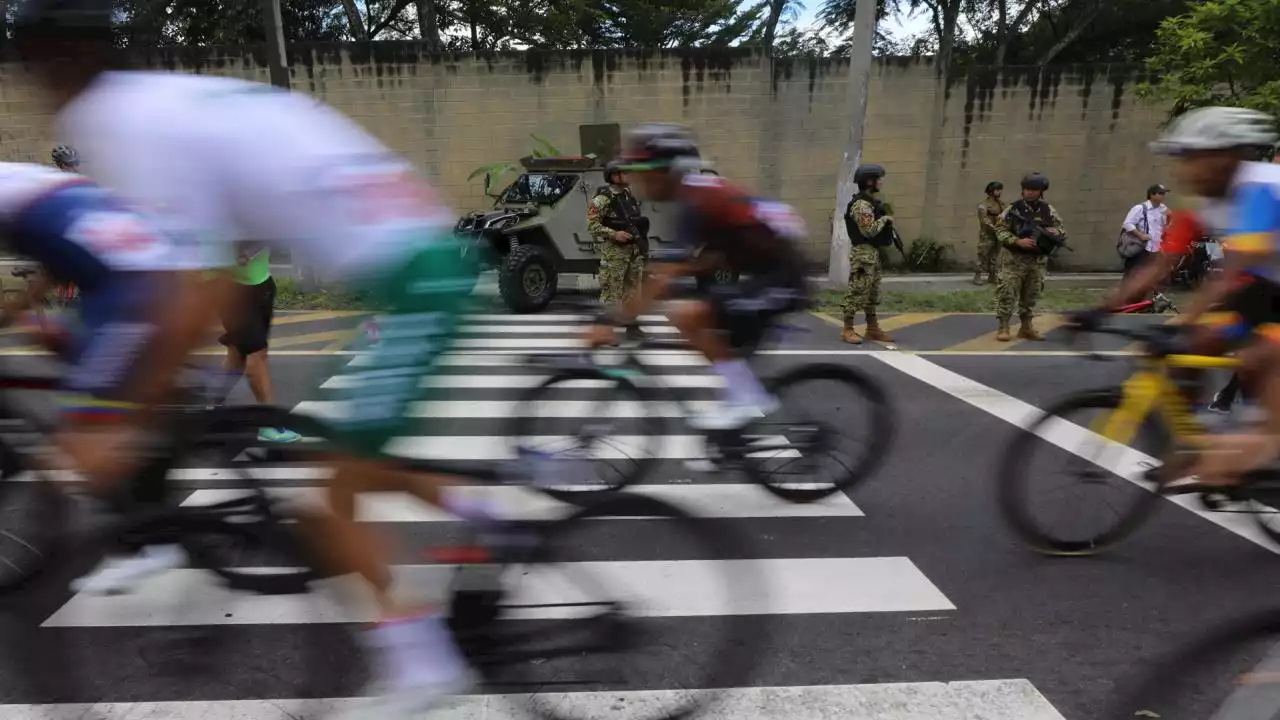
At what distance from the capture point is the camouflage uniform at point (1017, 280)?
905cm

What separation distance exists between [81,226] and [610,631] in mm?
1845

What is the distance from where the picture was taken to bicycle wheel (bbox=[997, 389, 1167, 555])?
3.70 meters

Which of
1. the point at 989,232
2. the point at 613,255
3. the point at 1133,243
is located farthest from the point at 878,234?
the point at 989,232

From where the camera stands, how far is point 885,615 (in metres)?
3.34

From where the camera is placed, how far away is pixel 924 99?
15945 millimetres

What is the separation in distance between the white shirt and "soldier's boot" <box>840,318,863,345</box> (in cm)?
440

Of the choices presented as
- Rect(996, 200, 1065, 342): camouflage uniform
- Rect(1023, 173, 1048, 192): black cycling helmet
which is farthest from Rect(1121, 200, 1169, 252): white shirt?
Rect(1023, 173, 1048, 192): black cycling helmet

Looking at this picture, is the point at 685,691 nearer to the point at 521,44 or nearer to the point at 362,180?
the point at 362,180

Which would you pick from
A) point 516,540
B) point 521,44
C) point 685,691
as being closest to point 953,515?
point 685,691

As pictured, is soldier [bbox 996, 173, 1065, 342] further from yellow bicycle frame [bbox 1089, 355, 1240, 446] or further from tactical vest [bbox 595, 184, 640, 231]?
yellow bicycle frame [bbox 1089, 355, 1240, 446]

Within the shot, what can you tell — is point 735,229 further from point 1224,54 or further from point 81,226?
point 1224,54

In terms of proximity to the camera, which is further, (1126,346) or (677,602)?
(1126,346)

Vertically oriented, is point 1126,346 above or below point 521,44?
below

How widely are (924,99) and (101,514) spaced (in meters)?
16.4
